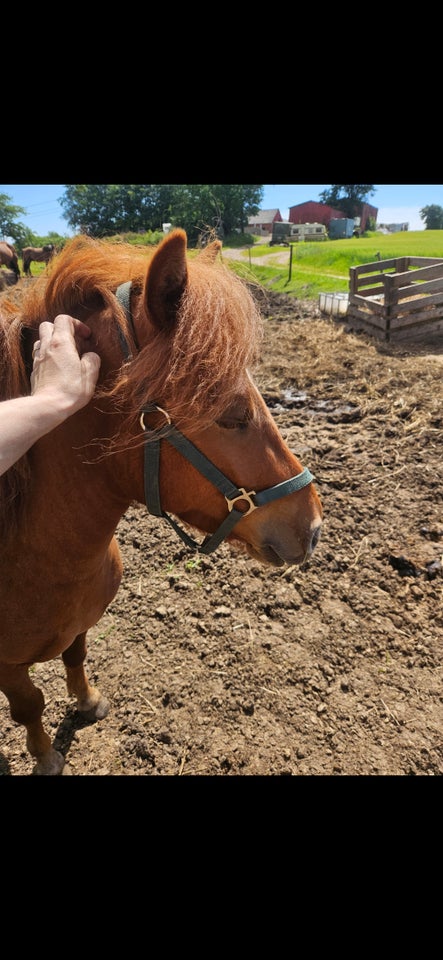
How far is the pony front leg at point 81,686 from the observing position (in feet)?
8.98

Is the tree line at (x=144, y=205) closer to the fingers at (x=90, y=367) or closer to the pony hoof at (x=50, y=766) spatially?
the fingers at (x=90, y=367)

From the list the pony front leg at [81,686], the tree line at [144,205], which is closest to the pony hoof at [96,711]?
the pony front leg at [81,686]

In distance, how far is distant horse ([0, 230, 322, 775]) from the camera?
1.42m

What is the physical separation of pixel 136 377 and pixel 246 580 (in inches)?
112

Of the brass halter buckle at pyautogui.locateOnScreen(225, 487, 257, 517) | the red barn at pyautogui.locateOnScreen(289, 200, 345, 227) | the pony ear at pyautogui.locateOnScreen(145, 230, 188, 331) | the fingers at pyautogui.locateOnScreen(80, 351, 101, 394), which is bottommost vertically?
the brass halter buckle at pyautogui.locateOnScreen(225, 487, 257, 517)

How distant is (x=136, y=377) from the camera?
1402 mm

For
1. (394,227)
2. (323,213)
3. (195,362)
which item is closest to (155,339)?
(195,362)

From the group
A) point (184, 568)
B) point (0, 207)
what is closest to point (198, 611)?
point (184, 568)

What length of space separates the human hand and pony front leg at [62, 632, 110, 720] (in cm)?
188

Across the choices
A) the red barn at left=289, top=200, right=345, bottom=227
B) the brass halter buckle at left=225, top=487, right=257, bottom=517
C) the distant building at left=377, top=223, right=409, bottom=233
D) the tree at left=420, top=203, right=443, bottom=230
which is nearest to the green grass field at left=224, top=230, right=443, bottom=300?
the brass halter buckle at left=225, top=487, right=257, bottom=517

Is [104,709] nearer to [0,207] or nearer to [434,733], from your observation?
[434,733]

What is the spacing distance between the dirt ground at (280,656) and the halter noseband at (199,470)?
1019mm

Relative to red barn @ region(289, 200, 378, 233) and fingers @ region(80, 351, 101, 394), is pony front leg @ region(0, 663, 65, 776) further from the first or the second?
red barn @ region(289, 200, 378, 233)

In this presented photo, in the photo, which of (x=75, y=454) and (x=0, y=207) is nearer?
(x=75, y=454)
